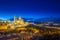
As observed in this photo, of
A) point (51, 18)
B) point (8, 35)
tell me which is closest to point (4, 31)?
point (8, 35)

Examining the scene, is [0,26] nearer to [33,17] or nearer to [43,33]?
[33,17]

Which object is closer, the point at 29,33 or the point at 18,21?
the point at 29,33

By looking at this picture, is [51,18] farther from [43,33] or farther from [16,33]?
[16,33]

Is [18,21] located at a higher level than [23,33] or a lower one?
higher

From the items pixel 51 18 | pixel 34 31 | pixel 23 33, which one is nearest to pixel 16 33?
pixel 23 33

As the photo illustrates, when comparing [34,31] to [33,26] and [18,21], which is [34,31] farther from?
[18,21]

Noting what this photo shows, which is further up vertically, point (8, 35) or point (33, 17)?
point (33, 17)

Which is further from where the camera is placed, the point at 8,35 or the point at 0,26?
the point at 0,26
